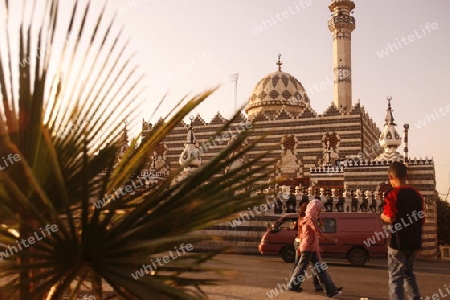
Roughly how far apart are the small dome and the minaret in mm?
5607

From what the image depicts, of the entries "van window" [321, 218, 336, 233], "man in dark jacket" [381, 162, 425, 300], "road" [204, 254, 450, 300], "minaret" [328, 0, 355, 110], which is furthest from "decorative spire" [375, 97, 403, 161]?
"man in dark jacket" [381, 162, 425, 300]

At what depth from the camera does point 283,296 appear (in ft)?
23.4

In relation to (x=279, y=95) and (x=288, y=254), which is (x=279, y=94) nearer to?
(x=279, y=95)

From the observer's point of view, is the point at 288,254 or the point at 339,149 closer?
the point at 288,254

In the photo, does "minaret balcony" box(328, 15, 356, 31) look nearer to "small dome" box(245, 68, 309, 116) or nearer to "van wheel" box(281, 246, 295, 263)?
"small dome" box(245, 68, 309, 116)

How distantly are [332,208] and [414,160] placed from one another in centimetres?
977

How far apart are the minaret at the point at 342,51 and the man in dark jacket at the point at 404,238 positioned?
111 ft

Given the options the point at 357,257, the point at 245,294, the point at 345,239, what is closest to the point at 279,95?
the point at 345,239

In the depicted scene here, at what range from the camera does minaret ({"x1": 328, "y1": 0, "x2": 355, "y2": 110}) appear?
129 feet

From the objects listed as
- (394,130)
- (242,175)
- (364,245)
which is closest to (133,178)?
(242,175)

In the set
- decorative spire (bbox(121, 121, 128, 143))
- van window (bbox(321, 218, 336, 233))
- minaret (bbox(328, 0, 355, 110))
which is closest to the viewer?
decorative spire (bbox(121, 121, 128, 143))

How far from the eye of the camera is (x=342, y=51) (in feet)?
130

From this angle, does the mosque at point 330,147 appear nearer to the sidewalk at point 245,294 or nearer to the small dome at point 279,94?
the small dome at point 279,94

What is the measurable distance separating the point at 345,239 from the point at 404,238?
31.4ft
